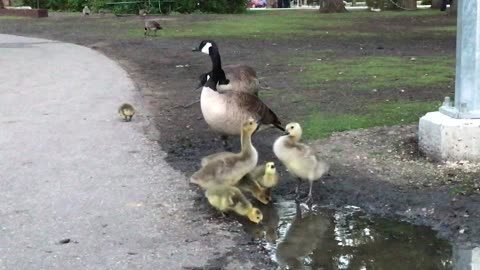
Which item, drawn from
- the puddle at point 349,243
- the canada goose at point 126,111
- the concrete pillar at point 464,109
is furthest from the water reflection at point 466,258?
the canada goose at point 126,111

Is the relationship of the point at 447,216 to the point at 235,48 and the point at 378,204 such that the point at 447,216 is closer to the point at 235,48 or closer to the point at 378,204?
the point at 378,204

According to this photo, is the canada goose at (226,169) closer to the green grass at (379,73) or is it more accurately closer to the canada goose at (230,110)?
the canada goose at (230,110)

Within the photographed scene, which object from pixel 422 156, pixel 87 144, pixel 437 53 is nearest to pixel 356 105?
pixel 422 156

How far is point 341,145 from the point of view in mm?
8008

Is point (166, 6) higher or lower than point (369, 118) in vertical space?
higher

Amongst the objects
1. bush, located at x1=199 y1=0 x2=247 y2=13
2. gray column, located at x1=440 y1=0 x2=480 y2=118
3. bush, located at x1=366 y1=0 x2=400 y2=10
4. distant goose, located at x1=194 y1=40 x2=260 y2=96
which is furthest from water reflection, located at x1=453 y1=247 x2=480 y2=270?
bush, located at x1=366 y1=0 x2=400 y2=10

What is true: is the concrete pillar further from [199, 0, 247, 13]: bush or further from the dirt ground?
[199, 0, 247, 13]: bush

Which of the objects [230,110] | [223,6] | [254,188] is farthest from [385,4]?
[254,188]

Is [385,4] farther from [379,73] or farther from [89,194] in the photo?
[89,194]

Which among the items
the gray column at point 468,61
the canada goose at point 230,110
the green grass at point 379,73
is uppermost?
the gray column at point 468,61

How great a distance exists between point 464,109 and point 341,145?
1.41 metres

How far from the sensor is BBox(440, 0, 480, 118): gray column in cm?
700

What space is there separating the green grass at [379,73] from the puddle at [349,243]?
20.9 ft

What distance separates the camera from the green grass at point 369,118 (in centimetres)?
876
